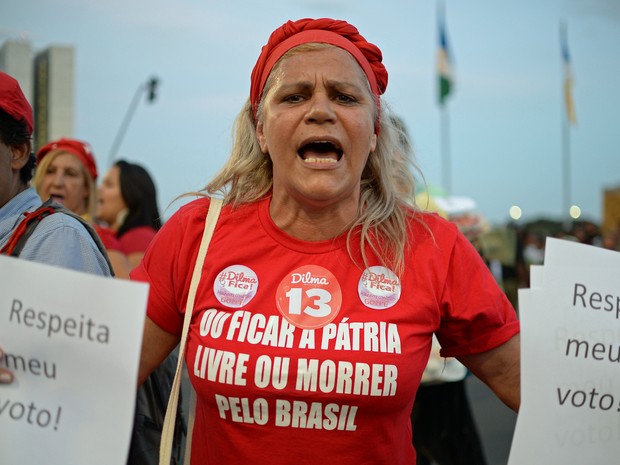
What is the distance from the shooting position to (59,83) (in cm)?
872

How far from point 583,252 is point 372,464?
33.6 inches

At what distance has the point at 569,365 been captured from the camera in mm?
2260

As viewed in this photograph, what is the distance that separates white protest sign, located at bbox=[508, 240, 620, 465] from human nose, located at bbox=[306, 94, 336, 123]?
755 millimetres

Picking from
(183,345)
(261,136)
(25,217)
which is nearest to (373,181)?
(261,136)

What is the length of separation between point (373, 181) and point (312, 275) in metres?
0.50

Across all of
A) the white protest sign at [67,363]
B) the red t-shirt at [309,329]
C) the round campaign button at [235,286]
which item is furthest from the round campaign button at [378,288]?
the white protest sign at [67,363]

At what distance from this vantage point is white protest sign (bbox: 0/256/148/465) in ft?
6.51

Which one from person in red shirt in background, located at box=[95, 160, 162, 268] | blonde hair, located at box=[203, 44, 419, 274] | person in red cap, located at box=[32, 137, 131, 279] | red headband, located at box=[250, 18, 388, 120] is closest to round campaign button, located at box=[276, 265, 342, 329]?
blonde hair, located at box=[203, 44, 419, 274]

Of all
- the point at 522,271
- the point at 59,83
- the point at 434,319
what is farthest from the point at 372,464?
the point at 522,271

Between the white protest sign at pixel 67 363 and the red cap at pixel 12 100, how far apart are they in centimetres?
79

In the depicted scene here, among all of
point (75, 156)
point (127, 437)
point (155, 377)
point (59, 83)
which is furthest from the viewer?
point (59, 83)

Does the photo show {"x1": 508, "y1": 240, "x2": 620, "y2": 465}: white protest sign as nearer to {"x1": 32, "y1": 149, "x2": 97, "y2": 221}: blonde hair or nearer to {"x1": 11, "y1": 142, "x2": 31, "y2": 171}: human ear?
{"x1": 11, "y1": 142, "x2": 31, "y2": 171}: human ear

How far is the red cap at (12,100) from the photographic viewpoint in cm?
266

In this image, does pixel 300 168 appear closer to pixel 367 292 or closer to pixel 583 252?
→ pixel 367 292
